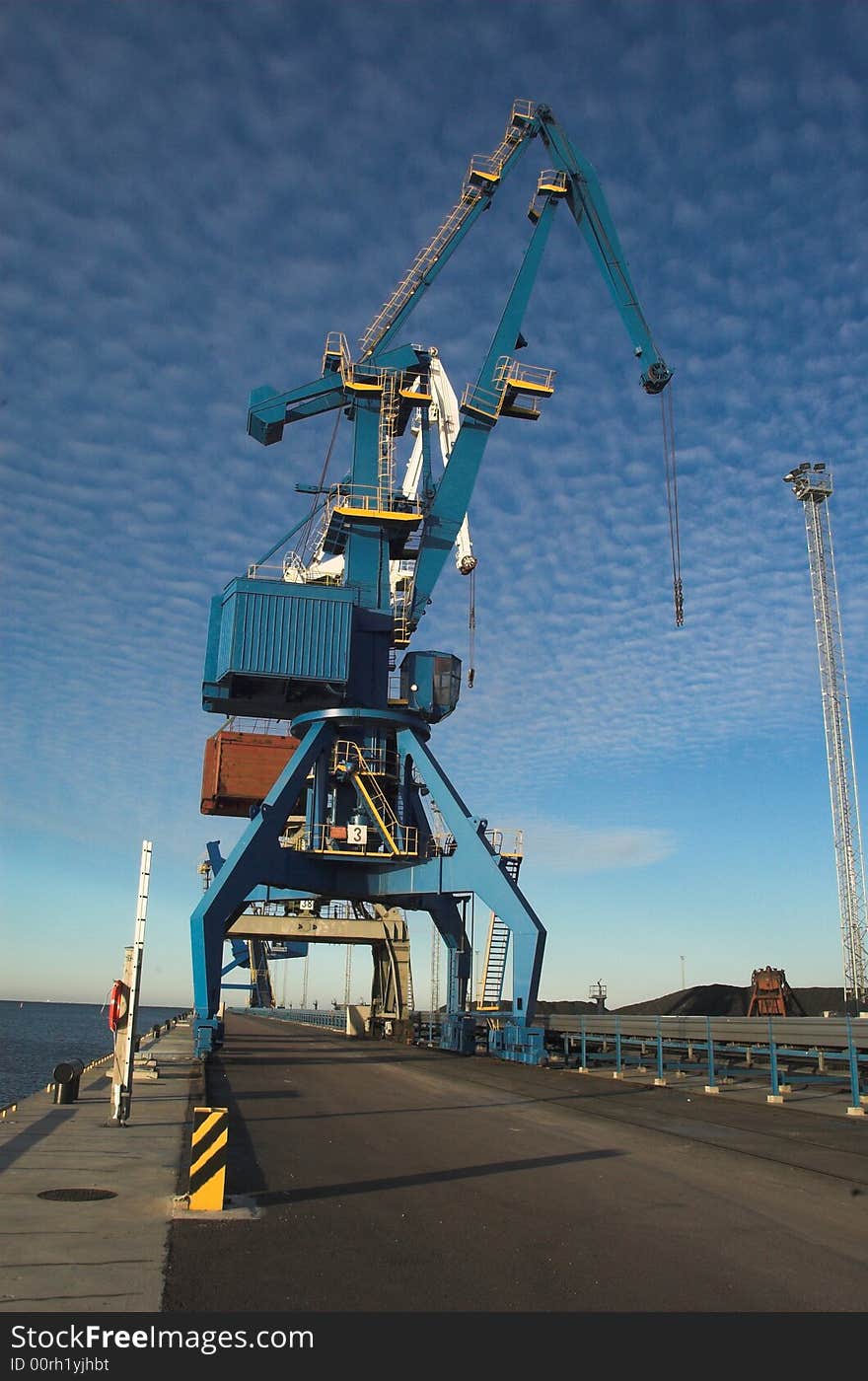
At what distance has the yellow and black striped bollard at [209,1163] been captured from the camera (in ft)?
29.5

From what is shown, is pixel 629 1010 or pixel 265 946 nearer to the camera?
pixel 629 1010

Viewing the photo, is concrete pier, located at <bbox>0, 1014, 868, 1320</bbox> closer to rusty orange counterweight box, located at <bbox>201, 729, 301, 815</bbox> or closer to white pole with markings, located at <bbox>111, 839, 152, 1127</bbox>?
white pole with markings, located at <bbox>111, 839, 152, 1127</bbox>

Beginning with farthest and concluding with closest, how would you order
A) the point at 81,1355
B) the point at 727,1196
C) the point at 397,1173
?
the point at 397,1173, the point at 727,1196, the point at 81,1355

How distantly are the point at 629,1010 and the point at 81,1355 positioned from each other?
6220 centimetres

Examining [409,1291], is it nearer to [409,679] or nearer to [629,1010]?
[409,679]

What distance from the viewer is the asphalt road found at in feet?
22.0

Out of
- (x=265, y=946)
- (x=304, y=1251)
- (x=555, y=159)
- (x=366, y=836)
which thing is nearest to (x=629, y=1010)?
(x=265, y=946)

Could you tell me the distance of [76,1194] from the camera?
377 inches

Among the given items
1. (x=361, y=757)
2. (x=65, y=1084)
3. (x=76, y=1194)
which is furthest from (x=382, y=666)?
(x=76, y=1194)

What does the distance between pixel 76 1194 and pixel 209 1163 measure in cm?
151

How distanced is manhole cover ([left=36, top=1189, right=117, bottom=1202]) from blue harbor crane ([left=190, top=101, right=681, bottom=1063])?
19.0 metres

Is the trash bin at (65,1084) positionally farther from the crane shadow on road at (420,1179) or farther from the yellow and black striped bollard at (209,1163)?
the yellow and black striped bollard at (209,1163)

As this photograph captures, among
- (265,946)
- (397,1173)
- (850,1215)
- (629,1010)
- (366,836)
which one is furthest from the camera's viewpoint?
(265,946)

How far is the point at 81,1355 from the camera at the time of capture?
5.54 metres
